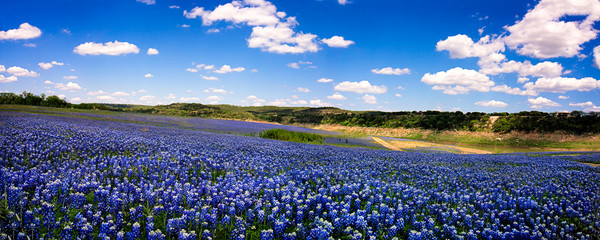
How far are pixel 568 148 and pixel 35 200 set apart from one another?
73104 mm

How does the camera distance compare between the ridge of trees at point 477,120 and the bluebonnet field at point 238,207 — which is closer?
the bluebonnet field at point 238,207

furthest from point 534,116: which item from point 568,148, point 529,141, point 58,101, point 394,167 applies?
point 58,101

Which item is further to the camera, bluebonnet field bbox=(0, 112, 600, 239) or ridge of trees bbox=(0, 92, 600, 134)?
ridge of trees bbox=(0, 92, 600, 134)

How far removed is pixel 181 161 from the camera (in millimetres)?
10133

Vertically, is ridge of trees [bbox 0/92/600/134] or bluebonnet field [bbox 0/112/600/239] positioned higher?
ridge of trees [bbox 0/92/600/134]

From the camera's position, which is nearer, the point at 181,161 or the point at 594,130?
the point at 181,161

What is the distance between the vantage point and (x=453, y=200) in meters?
7.89

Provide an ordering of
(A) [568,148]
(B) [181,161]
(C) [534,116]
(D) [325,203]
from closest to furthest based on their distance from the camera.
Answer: (D) [325,203] → (B) [181,161] → (A) [568,148] → (C) [534,116]

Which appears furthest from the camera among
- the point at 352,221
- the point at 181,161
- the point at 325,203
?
the point at 181,161

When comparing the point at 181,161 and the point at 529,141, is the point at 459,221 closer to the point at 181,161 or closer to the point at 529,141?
the point at 181,161

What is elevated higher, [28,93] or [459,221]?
[28,93]

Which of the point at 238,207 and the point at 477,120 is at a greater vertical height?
the point at 477,120

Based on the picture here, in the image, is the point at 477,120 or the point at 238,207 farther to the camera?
the point at 477,120

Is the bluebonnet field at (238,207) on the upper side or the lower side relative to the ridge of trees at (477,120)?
lower
